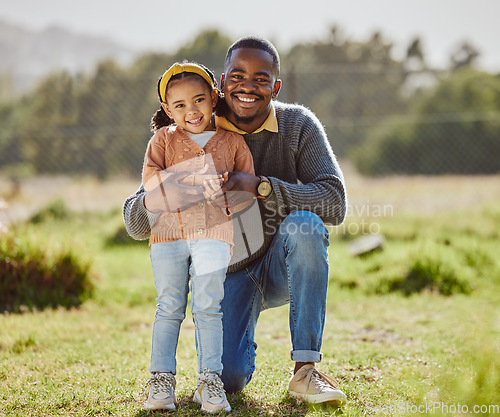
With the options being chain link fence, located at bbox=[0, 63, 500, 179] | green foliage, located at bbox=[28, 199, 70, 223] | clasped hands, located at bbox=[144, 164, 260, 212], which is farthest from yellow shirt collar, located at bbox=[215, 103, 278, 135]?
chain link fence, located at bbox=[0, 63, 500, 179]

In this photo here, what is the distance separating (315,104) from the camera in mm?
11914

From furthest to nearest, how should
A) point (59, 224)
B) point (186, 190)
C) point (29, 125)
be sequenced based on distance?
point (29, 125), point (59, 224), point (186, 190)

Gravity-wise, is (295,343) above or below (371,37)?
below

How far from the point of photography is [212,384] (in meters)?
2.26

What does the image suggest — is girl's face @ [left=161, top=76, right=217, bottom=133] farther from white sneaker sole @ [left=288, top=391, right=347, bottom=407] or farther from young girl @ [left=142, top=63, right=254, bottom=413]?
white sneaker sole @ [left=288, top=391, right=347, bottom=407]

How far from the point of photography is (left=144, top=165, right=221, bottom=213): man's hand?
2.35 meters

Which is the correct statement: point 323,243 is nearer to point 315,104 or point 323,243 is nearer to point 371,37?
point 315,104

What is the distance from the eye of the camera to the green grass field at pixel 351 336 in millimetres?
2326

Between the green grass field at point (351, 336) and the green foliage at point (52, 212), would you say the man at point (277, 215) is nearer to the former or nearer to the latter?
the green grass field at point (351, 336)

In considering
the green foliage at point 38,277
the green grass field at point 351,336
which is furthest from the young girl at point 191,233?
the green foliage at point 38,277

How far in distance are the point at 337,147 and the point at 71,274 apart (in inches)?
303

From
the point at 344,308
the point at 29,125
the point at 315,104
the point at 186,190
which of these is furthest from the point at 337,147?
the point at 186,190

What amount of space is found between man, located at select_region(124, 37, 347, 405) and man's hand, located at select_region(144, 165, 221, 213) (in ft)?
0.05

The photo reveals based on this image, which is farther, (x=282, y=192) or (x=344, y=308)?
(x=344, y=308)
